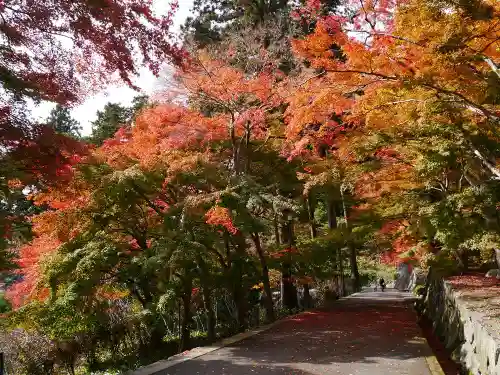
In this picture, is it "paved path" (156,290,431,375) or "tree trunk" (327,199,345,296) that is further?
"tree trunk" (327,199,345,296)

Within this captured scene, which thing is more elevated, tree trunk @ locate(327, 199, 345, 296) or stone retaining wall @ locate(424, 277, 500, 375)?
tree trunk @ locate(327, 199, 345, 296)

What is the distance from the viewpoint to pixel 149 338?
14.5 meters

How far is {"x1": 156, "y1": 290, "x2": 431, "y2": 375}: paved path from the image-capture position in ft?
23.0

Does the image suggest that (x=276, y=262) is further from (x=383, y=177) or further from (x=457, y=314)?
(x=457, y=314)

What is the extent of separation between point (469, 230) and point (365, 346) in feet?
10.5

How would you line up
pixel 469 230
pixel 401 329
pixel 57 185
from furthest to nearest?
pixel 401 329
pixel 469 230
pixel 57 185

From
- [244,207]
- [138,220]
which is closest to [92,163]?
[138,220]

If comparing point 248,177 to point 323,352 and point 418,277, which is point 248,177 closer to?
point 323,352

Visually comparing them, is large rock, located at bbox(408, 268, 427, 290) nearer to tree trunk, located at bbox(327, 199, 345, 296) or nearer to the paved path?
tree trunk, located at bbox(327, 199, 345, 296)

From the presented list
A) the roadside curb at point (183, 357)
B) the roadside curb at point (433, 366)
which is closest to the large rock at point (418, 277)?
the roadside curb at point (183, 357)

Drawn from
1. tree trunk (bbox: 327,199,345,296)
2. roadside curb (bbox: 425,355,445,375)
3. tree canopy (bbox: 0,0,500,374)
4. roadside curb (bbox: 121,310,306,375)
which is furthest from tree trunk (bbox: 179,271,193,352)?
tree trunk (bbox: 327,199,345,296)

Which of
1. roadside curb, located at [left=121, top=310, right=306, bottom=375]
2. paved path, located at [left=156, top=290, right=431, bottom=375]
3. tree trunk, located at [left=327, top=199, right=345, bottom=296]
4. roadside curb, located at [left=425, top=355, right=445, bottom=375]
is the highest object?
tree trunk, located at [left=327, top=199, right=345, bottom=296]

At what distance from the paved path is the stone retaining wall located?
2.00 ft

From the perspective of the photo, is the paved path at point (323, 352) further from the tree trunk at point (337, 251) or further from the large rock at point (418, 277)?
the large rock at point (418, 277)
